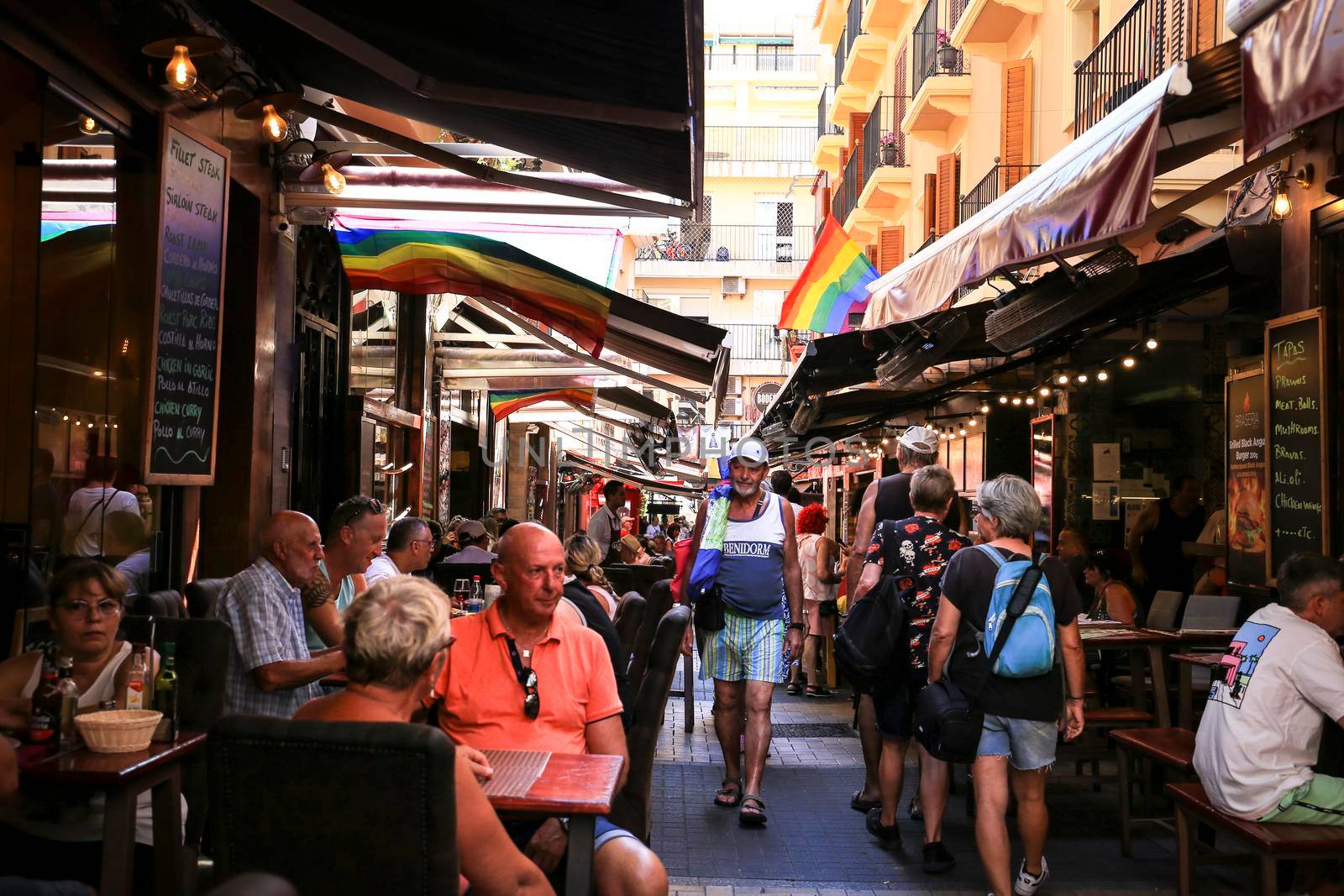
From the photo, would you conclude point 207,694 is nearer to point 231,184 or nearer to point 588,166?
point 588,166

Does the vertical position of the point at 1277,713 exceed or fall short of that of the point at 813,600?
it exceeds it

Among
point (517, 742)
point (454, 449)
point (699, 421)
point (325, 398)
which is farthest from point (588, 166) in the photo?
point (699, 421)

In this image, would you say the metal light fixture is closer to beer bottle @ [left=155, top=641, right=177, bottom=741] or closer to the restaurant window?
the restaurant window

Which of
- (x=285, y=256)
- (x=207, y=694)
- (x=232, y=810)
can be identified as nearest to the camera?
(x=232, y=810)

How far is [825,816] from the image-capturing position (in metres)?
7.35

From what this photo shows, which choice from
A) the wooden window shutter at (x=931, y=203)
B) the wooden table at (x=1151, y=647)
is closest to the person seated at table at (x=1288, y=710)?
the wooden table at (x=1151, y=647)

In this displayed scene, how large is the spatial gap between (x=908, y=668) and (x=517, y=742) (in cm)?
323

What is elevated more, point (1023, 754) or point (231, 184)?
point (231, 184)

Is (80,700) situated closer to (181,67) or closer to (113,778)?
(113,778)

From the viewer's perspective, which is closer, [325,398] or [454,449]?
[325,398]

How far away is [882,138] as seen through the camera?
27.5 m

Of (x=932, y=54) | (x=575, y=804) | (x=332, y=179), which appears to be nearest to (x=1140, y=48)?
(x=332, y=179)

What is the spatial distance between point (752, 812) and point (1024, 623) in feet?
7.13

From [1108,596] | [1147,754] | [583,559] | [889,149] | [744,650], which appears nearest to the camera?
[1147,754]
